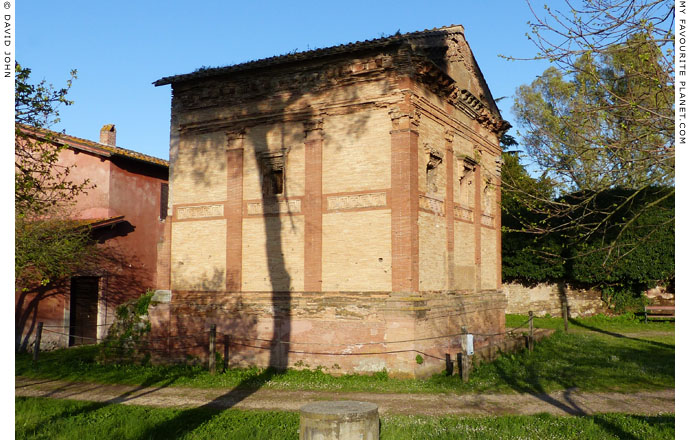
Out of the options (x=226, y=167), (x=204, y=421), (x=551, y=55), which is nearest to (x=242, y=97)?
(x=226, y=167)

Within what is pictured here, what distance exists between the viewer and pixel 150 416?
388 inches

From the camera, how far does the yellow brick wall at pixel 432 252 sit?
14.6m

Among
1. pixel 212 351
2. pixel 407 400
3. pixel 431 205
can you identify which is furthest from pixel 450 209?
pixel 212 351

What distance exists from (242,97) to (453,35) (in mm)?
6763

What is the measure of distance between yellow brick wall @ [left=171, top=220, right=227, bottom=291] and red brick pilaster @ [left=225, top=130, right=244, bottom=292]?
0.83ft

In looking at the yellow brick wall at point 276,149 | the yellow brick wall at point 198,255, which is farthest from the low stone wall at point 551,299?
the yellow brick wall at point 198,255

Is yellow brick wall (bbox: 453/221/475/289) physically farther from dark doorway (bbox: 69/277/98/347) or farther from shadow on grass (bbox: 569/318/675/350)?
dark doorway (bbox: 69/277/98/347)

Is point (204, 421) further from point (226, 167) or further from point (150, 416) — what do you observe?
point (226, 167)

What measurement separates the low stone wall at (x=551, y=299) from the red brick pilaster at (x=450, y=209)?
1424cm

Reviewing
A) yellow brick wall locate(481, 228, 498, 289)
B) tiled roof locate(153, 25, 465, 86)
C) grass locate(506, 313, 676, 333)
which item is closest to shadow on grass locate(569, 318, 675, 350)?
grass locate(506, 313, 676, 333)

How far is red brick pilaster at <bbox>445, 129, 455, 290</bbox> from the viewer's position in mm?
16234

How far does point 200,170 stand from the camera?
16.9 m

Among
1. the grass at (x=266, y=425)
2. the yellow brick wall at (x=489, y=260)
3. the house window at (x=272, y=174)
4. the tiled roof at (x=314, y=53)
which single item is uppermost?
the tiled roof at (x=314, y=53)

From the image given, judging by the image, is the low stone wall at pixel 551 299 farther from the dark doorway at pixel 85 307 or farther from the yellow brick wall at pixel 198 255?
the dark doorway at pixel 85 307
